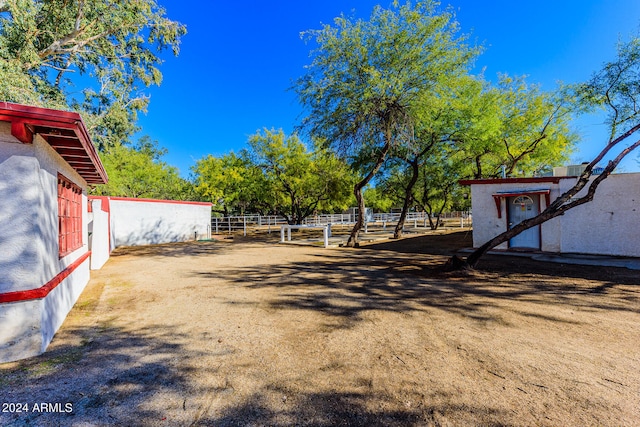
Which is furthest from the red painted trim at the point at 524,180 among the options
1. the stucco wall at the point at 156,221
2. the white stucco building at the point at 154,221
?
the stucco wall at the point at 156,221

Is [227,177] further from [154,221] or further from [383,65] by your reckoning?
[383,65]

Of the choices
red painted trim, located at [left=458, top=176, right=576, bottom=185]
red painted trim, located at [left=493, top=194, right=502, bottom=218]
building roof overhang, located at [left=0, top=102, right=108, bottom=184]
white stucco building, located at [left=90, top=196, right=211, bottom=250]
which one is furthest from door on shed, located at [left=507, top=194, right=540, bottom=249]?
white stucco building, located at [left=90, top=196, right=211, bottom=250]

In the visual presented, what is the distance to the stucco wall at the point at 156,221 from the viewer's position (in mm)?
15758

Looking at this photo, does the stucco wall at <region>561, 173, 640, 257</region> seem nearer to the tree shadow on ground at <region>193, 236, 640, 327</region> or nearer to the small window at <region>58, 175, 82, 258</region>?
the tree shadow on ground at <region>193, 236, 640, 327</region>

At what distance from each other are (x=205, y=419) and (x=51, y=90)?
56.0ft

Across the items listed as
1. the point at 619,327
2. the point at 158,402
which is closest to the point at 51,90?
the point at 158,402

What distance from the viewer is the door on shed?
1088 cm

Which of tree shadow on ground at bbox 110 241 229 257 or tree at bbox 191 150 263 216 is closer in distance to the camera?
tree shadow on ground at bbox 110 241 229 257

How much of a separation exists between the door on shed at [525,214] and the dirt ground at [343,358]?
16.3ft

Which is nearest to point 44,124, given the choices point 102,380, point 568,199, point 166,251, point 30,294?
point 30,294

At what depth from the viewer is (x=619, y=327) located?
12.8ft

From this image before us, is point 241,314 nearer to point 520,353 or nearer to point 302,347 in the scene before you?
point 302,347

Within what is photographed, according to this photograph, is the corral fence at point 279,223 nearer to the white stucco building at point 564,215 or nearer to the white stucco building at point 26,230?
the white stucco building at point 564,215

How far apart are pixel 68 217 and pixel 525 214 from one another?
13.4 m
